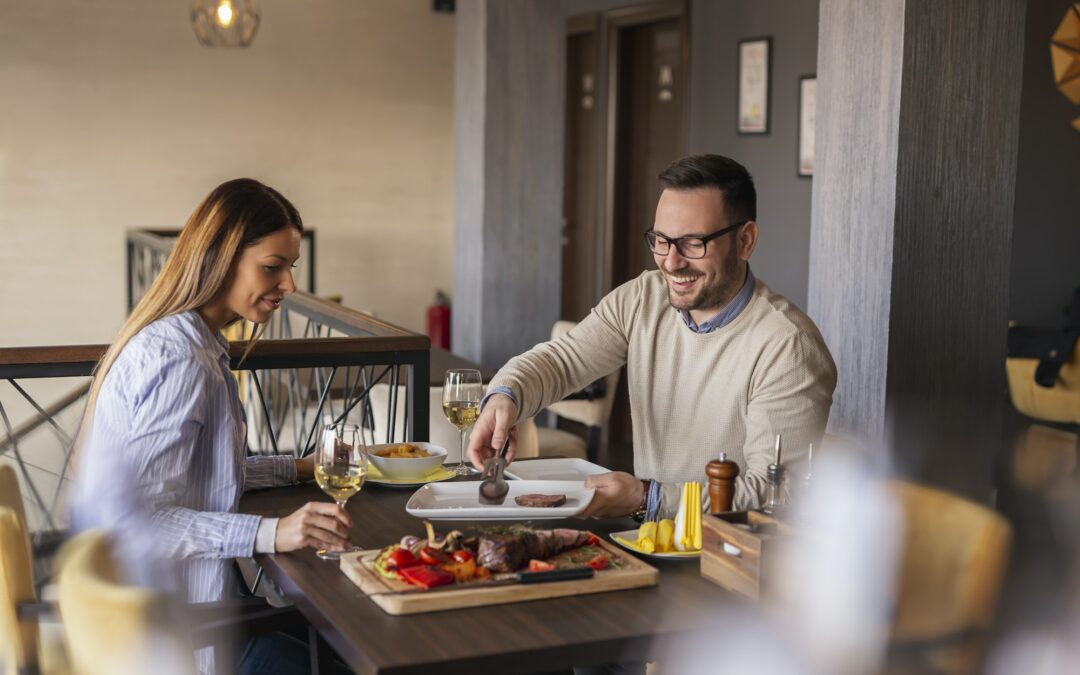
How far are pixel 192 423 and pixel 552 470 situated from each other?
738mm

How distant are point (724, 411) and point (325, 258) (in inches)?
261

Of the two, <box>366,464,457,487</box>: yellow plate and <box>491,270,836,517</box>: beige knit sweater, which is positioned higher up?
<box>491,270,836,517</box>: beige knit sweater

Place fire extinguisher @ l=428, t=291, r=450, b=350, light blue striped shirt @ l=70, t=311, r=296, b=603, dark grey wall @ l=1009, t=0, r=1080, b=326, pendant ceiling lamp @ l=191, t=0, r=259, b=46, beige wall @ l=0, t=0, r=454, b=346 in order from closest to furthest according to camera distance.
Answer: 1. light blue striped shirt @ l=70, t=311, r=296, b=603
2. dark grey wall @ l=1009, t=0, r=1080, b=326
3. pendant ceiling lamp @ l=191, t=0, r=259, b=46
4. beige wall @ l=0, t=0, r=454, b=346
5. fire extinguisher @ l=428, t=291, r=450, b=350

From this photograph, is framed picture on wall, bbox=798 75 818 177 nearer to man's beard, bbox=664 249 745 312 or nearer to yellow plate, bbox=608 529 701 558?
man's beard, bbox=664 249 745 312

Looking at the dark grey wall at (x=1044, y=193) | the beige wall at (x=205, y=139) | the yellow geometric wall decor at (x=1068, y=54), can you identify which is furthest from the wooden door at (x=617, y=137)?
the yellow geometric wall decor at (x=1068, y=54)

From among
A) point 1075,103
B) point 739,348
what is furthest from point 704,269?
point 1075,103

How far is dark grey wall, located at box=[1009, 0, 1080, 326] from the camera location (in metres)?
6.39

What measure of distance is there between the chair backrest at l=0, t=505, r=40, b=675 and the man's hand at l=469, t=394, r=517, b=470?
801 mm

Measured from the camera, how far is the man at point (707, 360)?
7.43 feet

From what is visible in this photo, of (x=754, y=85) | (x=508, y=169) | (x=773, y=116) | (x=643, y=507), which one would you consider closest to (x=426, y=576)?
(x=643, y=507)

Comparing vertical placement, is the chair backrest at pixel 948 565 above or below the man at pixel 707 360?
below

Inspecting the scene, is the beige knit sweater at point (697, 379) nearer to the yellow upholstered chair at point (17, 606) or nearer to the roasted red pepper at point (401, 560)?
the roasted red pepper at point (401, 560)

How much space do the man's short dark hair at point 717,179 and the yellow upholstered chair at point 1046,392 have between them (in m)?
3.61

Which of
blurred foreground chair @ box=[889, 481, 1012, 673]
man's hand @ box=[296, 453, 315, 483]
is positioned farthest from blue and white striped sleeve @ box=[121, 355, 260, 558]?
blurred foreground chair @ box=[889, 481, 1012, 673]
